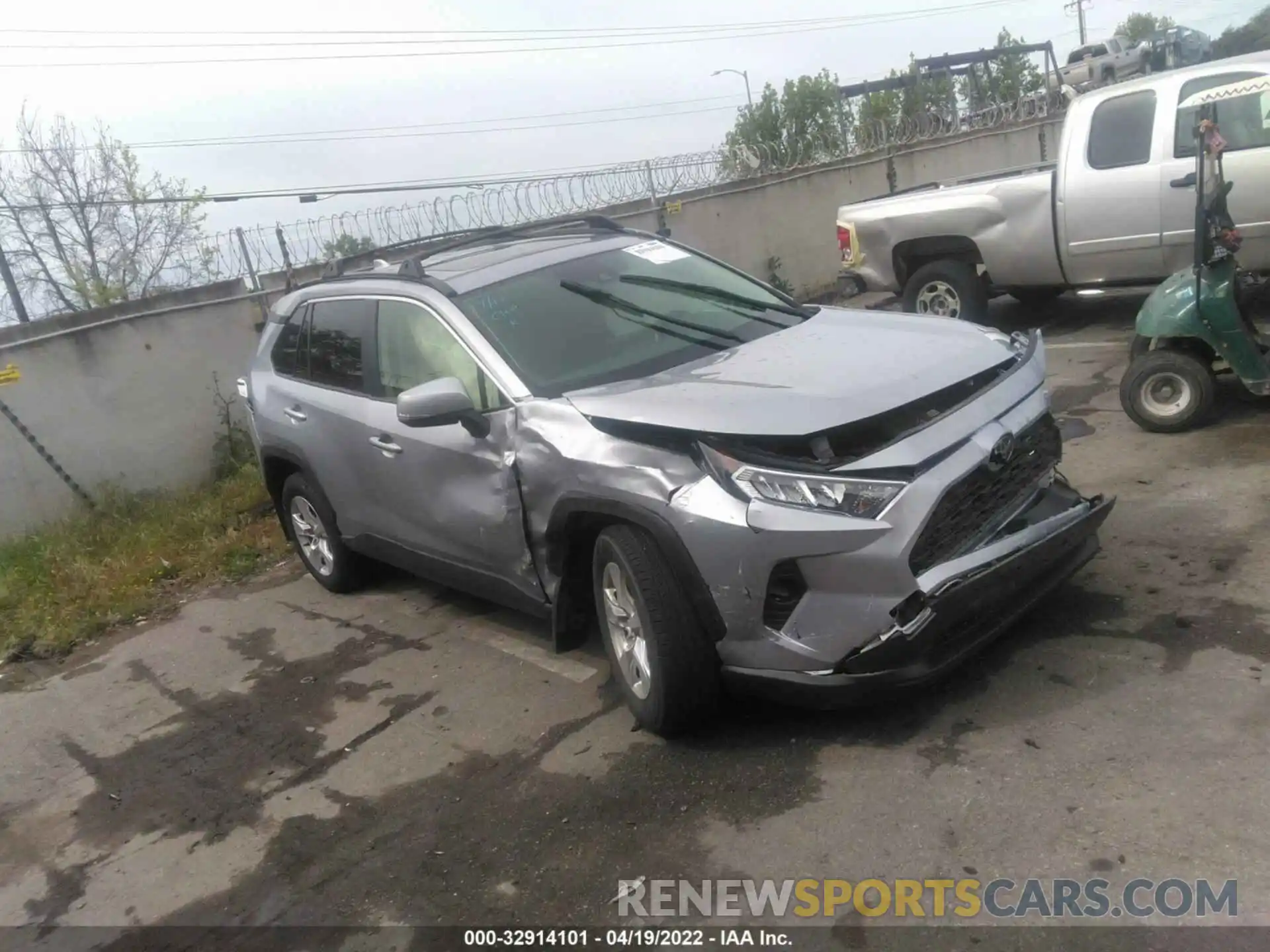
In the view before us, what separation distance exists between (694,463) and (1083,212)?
646 cm

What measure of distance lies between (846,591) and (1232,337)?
3770mm

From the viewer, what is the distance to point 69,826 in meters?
4.40

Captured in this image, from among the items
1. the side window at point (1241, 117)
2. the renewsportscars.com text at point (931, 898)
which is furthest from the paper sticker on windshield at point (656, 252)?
the side window at point (1241, 117)

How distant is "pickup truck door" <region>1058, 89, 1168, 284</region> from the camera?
8328 millimetres

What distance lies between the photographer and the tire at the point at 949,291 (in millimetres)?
9469

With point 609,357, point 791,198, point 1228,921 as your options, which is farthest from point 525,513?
point 791,198

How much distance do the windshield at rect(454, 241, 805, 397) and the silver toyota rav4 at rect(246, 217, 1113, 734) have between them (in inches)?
0.5

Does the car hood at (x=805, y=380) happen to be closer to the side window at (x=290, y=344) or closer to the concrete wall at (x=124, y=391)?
the side window at (x=290, y=344)

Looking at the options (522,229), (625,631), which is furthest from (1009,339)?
(522,229)

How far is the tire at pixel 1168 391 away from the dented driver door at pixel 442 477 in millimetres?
3955

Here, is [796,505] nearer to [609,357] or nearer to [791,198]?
[609,357]

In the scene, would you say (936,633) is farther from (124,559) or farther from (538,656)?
(124,559)

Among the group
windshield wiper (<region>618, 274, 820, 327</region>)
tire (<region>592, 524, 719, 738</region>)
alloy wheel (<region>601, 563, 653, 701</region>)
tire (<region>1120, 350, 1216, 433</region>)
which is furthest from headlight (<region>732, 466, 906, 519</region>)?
tire (<region>1120, 350, 1216, 433</region>)

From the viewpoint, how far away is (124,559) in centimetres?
763
